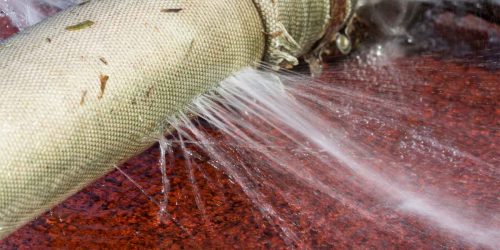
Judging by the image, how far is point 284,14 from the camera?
2869mm

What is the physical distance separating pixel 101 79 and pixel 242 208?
25.4 inches

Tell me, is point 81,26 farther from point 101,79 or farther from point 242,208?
point 242,208

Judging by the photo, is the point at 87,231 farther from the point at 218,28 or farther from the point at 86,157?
the point at 218,28

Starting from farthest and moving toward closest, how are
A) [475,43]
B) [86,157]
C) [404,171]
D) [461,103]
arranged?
[475,43]
[461,103]
[404,171]
[86,157]

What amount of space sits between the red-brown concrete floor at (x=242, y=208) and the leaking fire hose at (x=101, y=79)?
208 mm

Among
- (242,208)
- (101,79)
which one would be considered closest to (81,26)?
(101,79)

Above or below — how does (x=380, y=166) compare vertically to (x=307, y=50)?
below

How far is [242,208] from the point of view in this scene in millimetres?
2678

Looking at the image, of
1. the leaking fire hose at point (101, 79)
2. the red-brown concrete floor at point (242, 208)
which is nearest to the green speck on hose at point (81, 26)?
the leaking fire hose at point (101, 79)

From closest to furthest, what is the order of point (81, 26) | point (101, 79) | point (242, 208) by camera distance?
1. point (101, 79)
2. point (81, 26)
3. point (242, 208)

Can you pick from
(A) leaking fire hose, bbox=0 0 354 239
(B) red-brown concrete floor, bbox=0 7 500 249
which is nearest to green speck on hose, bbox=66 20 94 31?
(A) leaking fire hose, bbox=0 0 354 239

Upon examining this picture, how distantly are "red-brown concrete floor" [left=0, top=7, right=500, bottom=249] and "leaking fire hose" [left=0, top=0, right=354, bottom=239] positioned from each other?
8.2 inches

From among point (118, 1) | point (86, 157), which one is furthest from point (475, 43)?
point (86, 157)

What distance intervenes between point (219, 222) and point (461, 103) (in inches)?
46.3
